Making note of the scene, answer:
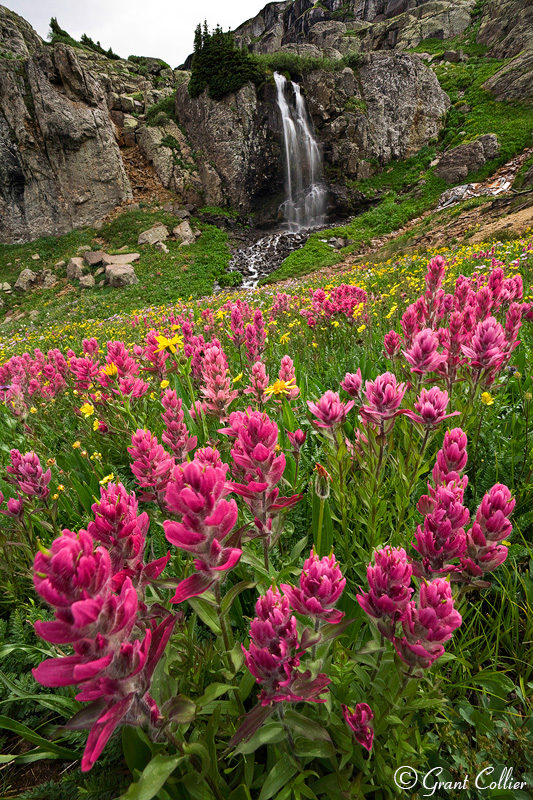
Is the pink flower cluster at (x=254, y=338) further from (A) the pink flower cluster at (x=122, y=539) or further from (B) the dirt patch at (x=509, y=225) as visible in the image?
(B) the dirt patch at (x=509, y=225)

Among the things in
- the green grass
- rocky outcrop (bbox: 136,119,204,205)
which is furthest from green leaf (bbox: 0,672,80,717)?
rocky outcrop (bbox: 136,119,204,205)

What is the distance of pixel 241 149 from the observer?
28.2 metres

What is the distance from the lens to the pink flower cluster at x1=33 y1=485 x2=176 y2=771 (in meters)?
0.60

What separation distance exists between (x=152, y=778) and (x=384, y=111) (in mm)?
39132

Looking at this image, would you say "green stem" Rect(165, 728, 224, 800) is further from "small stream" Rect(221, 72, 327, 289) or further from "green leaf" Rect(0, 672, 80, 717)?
"small stream" Rect(221, 72, 327, 289)

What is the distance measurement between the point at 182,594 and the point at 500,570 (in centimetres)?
154

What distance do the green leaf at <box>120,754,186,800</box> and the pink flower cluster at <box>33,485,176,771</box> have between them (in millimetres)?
96

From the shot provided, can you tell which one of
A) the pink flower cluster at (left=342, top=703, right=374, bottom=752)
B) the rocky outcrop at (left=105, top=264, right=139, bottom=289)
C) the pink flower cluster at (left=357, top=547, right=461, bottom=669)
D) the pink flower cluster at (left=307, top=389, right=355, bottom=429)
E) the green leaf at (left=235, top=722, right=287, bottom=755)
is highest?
the rocky outcrop at (left=105, top=264, right=139, bottom=289)

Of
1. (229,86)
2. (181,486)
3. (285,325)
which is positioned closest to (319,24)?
(229,86)

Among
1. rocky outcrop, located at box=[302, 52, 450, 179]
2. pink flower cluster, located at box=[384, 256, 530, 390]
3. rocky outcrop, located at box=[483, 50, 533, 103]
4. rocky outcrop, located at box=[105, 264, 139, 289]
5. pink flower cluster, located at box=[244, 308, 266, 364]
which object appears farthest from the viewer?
rocky outcrop, located at box=[302, 52, 450, 179]

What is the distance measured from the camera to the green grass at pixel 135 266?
16.4 metres

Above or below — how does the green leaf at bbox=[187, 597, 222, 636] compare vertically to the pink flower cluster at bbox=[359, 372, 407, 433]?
below

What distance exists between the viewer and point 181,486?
2.73 ft

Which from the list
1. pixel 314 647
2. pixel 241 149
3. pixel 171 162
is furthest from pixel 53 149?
pixel 314 647
